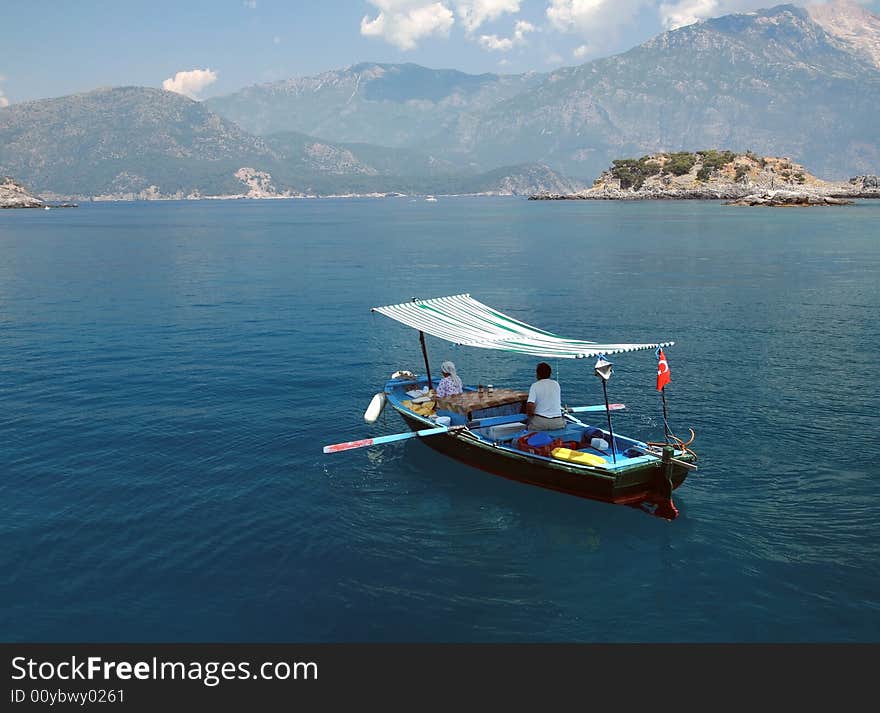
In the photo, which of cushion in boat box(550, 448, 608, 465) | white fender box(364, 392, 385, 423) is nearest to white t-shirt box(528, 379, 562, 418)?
cushion in boat box(550, 448, 608, 465)

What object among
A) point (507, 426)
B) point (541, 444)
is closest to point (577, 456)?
point (541, 444)

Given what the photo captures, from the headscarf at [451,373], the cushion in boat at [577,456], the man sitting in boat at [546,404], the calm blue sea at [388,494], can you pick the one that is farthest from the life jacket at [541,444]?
the headscarf at [451,373]

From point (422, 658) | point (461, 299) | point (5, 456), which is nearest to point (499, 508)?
point (422, 658)

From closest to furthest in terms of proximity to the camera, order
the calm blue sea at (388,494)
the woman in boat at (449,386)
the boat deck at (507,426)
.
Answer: the calm blue sea at (388,494) → the boat deck at (507,426) → the woman in boat at (449,386)

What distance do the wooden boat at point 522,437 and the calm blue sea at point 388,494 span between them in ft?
3.12

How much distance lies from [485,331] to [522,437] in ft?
17.1

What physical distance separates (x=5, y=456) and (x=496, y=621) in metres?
19.6

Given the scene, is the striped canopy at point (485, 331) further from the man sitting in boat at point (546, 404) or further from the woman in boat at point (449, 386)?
the woman in boat at point (449, 386)

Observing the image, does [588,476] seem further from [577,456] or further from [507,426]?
[507,426]

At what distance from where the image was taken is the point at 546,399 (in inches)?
894

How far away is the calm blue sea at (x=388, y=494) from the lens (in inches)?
644

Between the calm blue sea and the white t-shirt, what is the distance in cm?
254

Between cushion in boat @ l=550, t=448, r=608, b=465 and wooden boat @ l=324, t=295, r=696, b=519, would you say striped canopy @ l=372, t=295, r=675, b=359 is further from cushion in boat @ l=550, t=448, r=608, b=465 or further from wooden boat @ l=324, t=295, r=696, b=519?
cushion in boat @ l=550, t=448, r=608, b=465

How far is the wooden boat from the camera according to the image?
2033 centimetres
